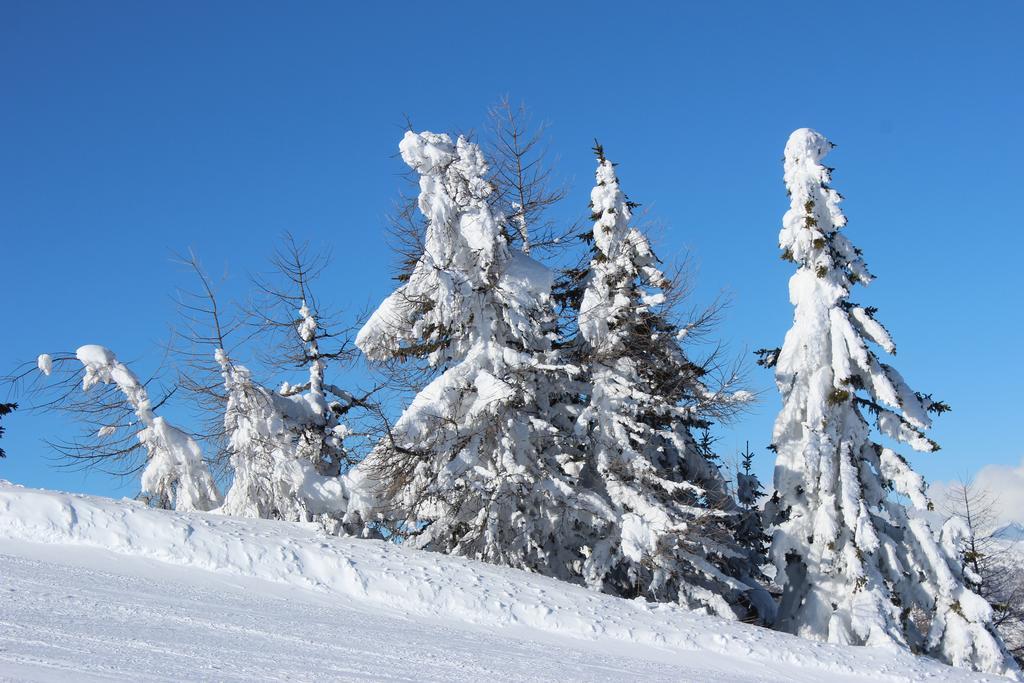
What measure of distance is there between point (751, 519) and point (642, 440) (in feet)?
23.6

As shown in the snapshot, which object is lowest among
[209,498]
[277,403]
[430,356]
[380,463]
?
[209,498]

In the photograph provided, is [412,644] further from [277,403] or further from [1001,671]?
[1001,671]

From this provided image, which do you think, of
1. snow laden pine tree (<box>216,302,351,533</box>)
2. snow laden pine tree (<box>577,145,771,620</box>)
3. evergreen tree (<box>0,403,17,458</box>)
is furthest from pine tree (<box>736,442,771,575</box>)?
evergreen tree (<box>0,403,17,458</box>)

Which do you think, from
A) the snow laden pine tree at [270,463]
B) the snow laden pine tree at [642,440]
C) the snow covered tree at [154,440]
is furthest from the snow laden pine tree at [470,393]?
the snow covered tree at [154,440]

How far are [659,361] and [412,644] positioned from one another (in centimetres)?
1090

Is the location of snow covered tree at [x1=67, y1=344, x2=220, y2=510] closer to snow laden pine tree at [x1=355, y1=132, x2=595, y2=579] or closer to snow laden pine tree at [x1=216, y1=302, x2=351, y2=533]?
snow laden pine tree at [x1=216, y1=302, x2=351, y2=533]

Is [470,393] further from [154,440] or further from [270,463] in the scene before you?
[154,440]

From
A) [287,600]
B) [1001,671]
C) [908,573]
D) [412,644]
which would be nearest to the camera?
[412,644]

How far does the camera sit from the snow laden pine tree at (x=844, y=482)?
17203 mm

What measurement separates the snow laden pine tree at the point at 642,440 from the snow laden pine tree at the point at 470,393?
3.27 feet

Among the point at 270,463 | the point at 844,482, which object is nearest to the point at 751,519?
the point at 844,482

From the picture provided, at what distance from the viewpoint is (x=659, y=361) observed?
19.5m

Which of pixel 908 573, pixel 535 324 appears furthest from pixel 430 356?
pixel 908 573

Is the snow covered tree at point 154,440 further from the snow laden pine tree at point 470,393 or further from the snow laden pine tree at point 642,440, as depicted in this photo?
the snow laden pine tree at point 642,440
